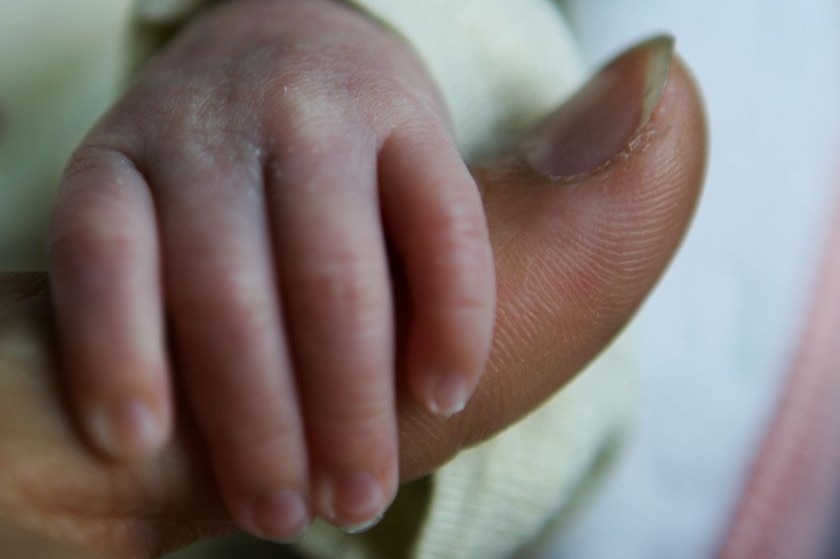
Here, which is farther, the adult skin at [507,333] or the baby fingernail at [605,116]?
the baby fingernail at [605,116]

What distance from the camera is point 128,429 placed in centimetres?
28

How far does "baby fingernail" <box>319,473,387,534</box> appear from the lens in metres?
0.30

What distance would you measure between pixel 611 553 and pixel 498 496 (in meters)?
0.15

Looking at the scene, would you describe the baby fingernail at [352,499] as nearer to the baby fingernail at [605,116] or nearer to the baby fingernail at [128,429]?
the baby fingernail at [128,429]

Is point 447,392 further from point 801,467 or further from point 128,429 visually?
point 801,467

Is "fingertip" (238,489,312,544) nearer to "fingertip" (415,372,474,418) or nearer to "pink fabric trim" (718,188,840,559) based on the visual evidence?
"fingertip" (415,372,474,418)

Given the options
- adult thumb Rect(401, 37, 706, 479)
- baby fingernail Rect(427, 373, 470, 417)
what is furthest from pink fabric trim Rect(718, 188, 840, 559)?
baby fingernail Rect(427, 373, 470, 417)

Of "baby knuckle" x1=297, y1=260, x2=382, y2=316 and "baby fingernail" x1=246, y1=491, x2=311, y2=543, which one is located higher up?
"baby knuckle" x1=297, y1=260, x2=382, y2=316

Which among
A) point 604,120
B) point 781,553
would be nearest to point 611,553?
point 781,553

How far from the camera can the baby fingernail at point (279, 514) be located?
30 cm

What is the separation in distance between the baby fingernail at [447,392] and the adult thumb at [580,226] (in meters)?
0.03

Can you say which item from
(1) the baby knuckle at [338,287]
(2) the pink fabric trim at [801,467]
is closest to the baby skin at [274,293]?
(1) the baby knuckle at [338,287]

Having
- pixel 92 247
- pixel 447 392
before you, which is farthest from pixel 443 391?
pixel 92 247

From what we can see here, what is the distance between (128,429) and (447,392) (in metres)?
0.10
